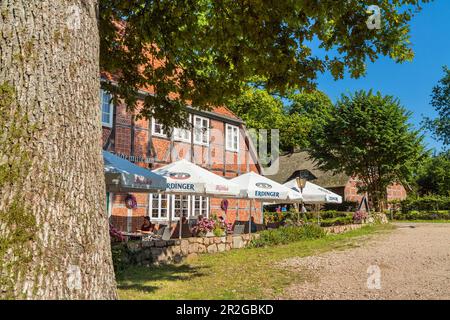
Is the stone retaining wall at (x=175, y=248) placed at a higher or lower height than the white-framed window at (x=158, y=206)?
lower

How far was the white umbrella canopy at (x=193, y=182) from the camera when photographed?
41.1 feet

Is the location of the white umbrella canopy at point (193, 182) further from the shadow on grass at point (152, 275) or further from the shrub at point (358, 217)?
the shrub at point (358, 217)

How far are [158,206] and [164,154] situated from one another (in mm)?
2407

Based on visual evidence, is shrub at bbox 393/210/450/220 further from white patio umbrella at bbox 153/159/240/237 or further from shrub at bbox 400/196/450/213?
white patio umbrella at bbox 153/159/240/237

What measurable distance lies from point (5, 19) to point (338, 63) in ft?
22.4

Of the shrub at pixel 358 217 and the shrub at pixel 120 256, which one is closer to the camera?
the shrub at pixel 120 256

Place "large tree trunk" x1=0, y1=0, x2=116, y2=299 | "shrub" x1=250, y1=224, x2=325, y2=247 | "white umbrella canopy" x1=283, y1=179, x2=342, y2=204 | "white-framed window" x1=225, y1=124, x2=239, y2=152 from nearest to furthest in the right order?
"large tree trunk" x1=0, y1=0, x2=116, y2=299 < "shrub" x1=250, y1=224, x2=325, y2=247 < "white umbrella canopy" x1=283, y1=179, x2=342, y2=204 < "white-framed window" x1=225, y1=124, x2=239, y2=152

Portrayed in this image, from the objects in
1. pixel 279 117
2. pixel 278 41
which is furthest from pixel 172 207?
pixel 279 117

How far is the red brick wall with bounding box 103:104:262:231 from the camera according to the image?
17.0 meters

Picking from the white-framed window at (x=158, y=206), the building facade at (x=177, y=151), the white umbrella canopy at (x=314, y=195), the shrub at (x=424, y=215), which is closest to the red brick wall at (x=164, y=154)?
the building facade at (x=177, y=151)

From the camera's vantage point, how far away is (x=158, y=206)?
749 inches

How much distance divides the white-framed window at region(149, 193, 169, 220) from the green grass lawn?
21.2 feet

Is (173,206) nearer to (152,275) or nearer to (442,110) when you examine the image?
(152,275)

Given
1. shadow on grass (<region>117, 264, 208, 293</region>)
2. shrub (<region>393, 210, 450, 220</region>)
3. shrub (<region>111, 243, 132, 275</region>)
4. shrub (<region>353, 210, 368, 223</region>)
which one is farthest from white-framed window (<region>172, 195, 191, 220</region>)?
shrub (<region>393, 210, 450, 220</region>)
